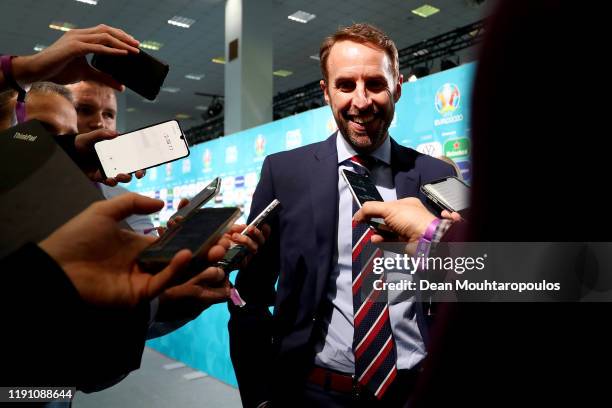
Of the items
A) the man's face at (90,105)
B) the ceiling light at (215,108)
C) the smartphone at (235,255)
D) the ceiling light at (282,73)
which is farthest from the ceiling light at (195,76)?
the smartphone at (235,255)

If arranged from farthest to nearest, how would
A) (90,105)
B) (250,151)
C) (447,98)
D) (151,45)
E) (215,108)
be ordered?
(215,108)
(151,45)
(250,151)
(447,98)
(90,105)

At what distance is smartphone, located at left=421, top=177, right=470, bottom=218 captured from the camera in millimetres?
989

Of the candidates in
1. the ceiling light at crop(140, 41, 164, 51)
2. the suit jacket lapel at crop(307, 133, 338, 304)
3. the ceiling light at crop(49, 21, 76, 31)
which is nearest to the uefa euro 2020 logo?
the suit jacket lapel at crop(307, 133, 338, 304)

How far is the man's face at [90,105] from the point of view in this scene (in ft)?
5.82

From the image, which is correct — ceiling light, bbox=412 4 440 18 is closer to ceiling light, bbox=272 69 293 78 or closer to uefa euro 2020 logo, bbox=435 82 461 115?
ceiling light, bbox=272 69 293 78

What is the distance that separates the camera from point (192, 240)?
2.18 ft

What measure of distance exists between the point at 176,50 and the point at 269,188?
986 centimetres

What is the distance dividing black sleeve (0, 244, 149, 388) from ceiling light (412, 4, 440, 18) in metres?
9.03

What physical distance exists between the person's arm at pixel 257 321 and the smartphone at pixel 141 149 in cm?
31

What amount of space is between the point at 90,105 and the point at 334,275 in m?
1.30

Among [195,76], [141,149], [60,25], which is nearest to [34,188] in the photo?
[141,149]

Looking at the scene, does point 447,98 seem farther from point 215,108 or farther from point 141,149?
point 215,108

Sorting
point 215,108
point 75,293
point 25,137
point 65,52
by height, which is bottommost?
point 75,293

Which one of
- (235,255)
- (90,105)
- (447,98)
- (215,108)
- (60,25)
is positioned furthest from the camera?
(215,108)
